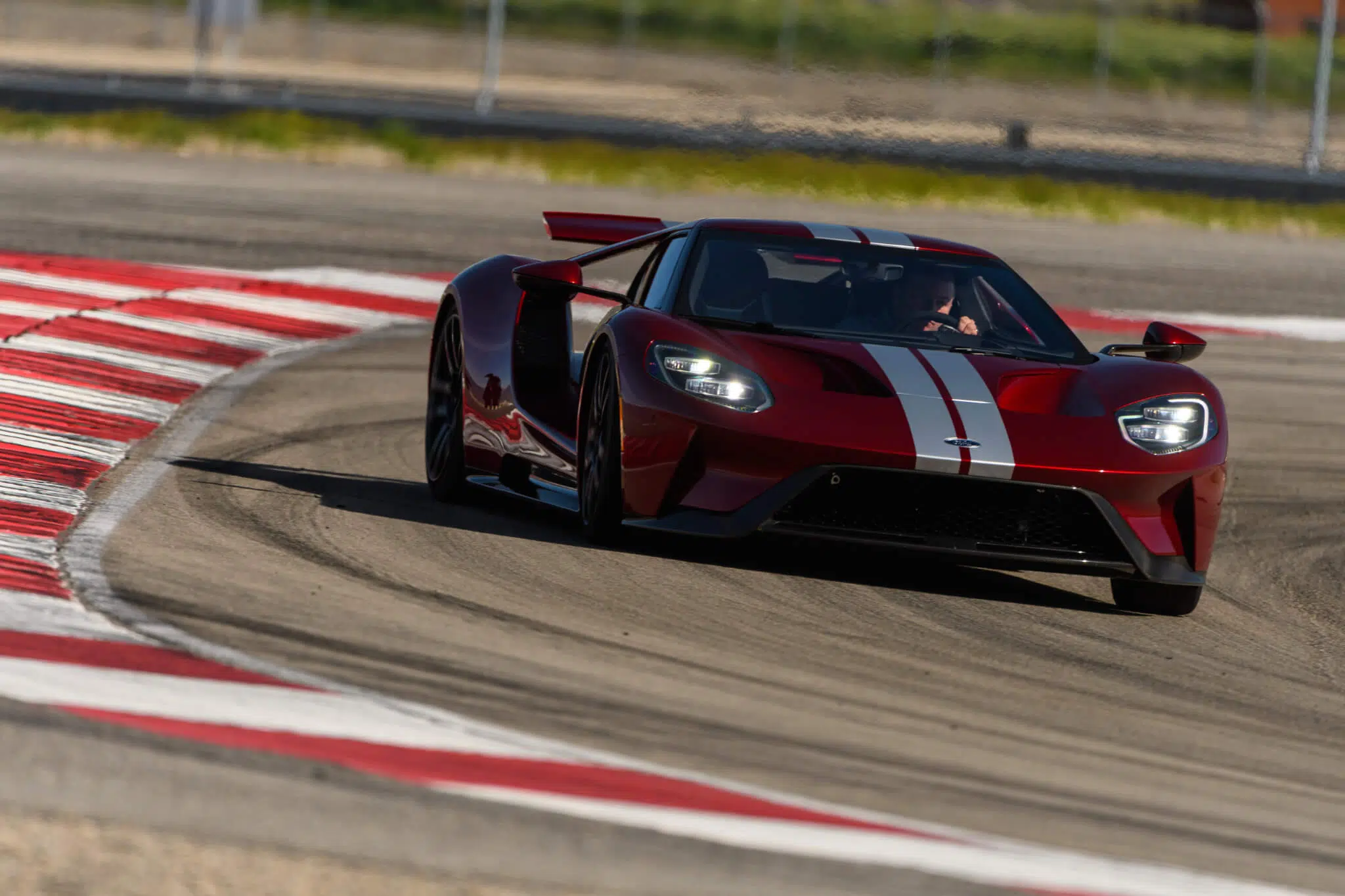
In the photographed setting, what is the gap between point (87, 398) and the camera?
8.98m

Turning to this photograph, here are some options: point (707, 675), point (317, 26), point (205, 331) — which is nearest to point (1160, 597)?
point (707, 675)

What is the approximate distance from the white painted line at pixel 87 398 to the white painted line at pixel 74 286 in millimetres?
2582

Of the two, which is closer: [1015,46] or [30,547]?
[30,547]

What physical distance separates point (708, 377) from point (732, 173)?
16729 millimetres

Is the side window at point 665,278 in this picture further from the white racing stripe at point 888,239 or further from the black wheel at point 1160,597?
the black wheel at point 1160,597

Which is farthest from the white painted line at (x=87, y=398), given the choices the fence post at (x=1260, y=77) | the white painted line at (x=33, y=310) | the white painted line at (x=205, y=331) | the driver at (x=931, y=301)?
the fence post at (x=1260, y=77)

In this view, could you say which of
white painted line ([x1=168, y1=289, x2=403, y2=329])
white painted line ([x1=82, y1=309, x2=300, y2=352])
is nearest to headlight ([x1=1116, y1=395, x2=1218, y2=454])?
white painted line ([x1=82, y1=309, x2=300, y2=352])

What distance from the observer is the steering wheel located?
7160 mm

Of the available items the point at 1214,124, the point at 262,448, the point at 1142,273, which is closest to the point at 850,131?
the point at 1142,273

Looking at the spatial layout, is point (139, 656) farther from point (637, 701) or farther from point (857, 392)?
point (857, 392)

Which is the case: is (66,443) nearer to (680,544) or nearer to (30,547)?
(30,547)

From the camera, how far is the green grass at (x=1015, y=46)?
95.9 feet

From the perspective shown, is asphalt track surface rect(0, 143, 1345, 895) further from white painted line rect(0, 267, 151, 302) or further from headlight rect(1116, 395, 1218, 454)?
white painted line rect(0, 267, 151, 302)

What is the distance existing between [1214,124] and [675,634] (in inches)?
1033
